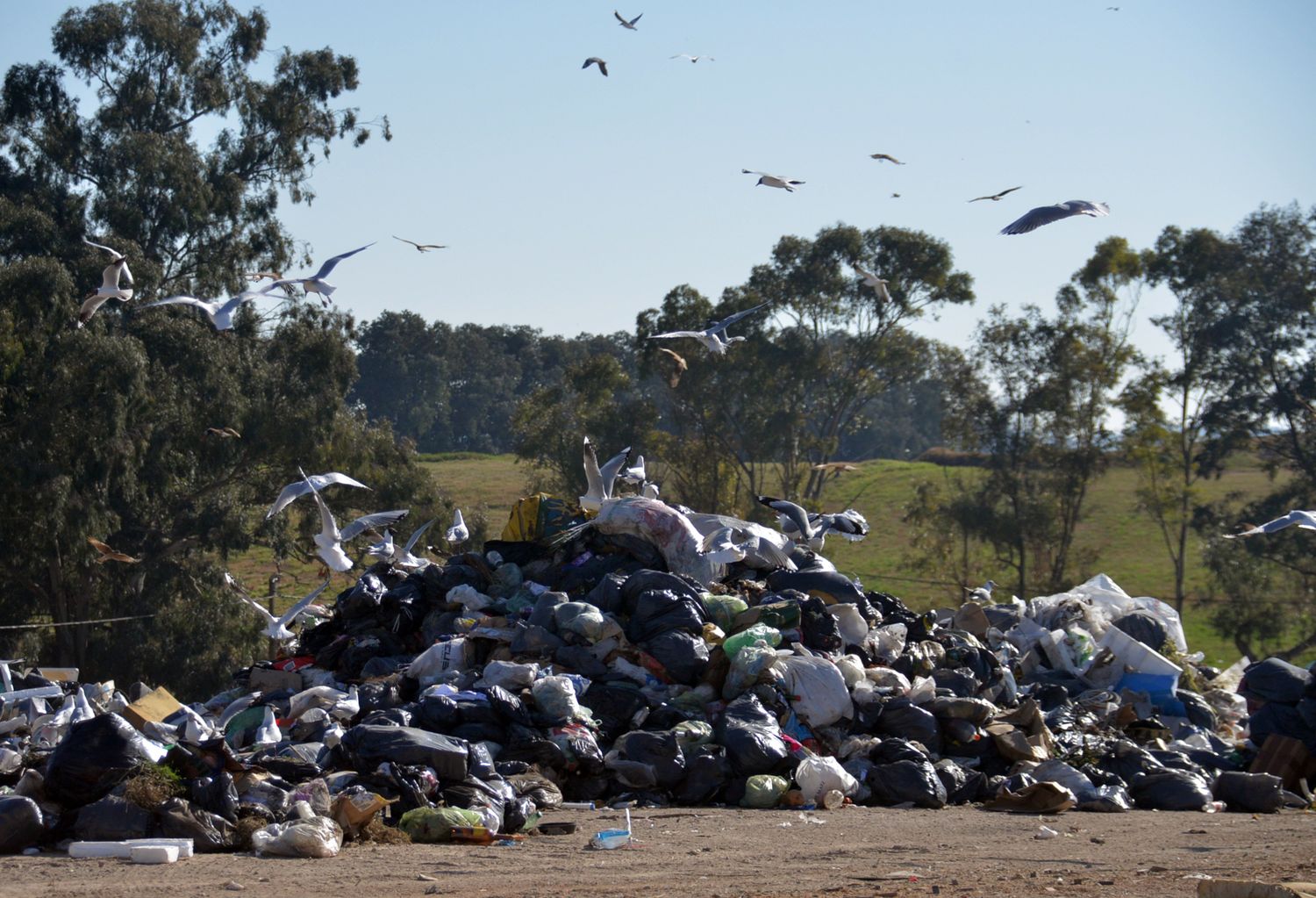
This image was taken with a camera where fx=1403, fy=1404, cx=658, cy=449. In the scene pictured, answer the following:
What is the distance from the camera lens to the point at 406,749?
20.0 ft

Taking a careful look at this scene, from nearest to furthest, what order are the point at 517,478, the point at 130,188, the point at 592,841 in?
the point at 592,841
the point at 130,188
the point at 517,478

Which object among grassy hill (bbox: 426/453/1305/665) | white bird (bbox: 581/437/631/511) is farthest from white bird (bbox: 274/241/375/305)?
grassy hill (bbox: 426/453/1305/665)

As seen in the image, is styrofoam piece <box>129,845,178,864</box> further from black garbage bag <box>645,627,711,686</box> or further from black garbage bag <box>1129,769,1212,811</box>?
black garbage bag <box>1129,769,1212,811</box>

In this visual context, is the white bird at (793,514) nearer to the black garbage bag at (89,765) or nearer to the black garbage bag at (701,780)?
the black garbage bag at (701,780)

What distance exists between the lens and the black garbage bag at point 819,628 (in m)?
8.10

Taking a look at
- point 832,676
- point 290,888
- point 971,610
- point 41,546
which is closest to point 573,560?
point 832,676

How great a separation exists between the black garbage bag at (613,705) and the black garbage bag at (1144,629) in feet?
13.8

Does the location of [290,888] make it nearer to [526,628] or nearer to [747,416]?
[526,628]

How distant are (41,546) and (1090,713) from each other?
13398 mm

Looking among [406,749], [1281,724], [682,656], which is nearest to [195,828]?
[406,749]

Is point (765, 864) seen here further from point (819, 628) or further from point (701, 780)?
point (819, 628)

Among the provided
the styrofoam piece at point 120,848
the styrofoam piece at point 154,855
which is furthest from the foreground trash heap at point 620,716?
the styrofoam piece at point 154,855

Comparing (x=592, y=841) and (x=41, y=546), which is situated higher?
(x=41, y=546)

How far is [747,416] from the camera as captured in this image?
25672mm
